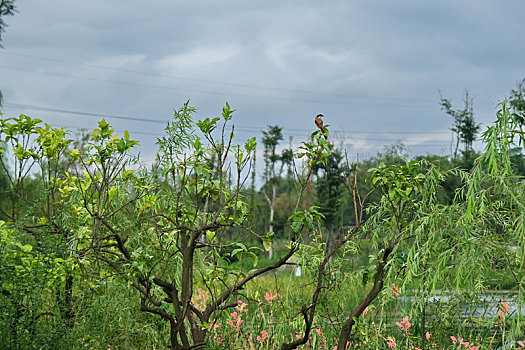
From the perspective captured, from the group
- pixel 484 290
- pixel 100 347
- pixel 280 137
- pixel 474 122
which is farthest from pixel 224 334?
pixel 280 137

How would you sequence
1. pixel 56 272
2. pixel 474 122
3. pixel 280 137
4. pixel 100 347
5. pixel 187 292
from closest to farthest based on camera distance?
pixel 187 292
pixel 56 272
pixel 100 347
pixel 474 122
pixel 280 137

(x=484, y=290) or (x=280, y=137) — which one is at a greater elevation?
(x=280, y=137)

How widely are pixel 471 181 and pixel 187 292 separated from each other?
135cm

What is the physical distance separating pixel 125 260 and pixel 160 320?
81cm

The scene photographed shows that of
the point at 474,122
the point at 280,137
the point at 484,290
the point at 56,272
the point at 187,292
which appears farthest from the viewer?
the point at 280,137

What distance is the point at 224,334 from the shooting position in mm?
3811

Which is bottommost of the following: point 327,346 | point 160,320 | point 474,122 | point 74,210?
point 327,346

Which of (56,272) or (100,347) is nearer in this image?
(56,272)

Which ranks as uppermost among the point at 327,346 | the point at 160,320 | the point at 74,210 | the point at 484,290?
the point at 74,210

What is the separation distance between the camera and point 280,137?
87.3ft

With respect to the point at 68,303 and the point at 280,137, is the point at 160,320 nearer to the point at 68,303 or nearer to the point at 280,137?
the point at 68,303

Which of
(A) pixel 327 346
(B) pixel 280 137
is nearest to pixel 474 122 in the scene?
(B) pixel 280 137

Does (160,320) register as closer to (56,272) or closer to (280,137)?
(56,272)

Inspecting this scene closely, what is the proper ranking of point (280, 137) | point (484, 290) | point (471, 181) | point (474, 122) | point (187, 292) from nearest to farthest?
point (471, 181) → point (187, 292) → point (484, 290) → point (474, 122) → point (280, 137)
